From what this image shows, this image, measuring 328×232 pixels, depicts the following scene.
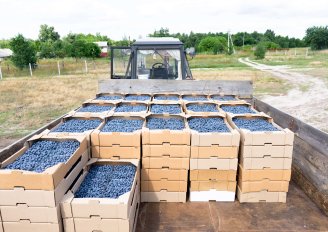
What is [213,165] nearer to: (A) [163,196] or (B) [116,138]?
(A) [163,196]

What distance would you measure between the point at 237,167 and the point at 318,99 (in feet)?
37.5

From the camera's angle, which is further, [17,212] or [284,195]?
[284,195]

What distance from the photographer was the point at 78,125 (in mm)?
3887

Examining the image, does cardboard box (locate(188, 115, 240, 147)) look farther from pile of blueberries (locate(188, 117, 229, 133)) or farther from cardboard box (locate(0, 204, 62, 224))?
cardboard box (locate(0, 204, 62, 224))

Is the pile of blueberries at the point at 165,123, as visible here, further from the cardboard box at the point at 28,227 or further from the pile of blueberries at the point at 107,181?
the cardboard box at the point at 28,227

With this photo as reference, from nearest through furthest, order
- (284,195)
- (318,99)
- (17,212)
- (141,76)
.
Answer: (17,212)
(284,195)
(141,76)
(318,99)

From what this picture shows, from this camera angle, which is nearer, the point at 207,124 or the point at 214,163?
the point at 214,163

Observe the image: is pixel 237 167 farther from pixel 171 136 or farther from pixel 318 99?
pixel 318 99

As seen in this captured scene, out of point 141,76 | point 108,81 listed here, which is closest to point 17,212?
point 108,81

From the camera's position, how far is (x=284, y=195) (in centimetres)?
346

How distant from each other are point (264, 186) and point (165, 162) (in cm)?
124

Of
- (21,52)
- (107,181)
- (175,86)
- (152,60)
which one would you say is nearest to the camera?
→ (107,181)

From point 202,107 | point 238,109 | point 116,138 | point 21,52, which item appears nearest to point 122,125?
point 116,138

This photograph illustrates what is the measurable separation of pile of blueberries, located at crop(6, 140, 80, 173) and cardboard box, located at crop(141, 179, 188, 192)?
3.19 feet
